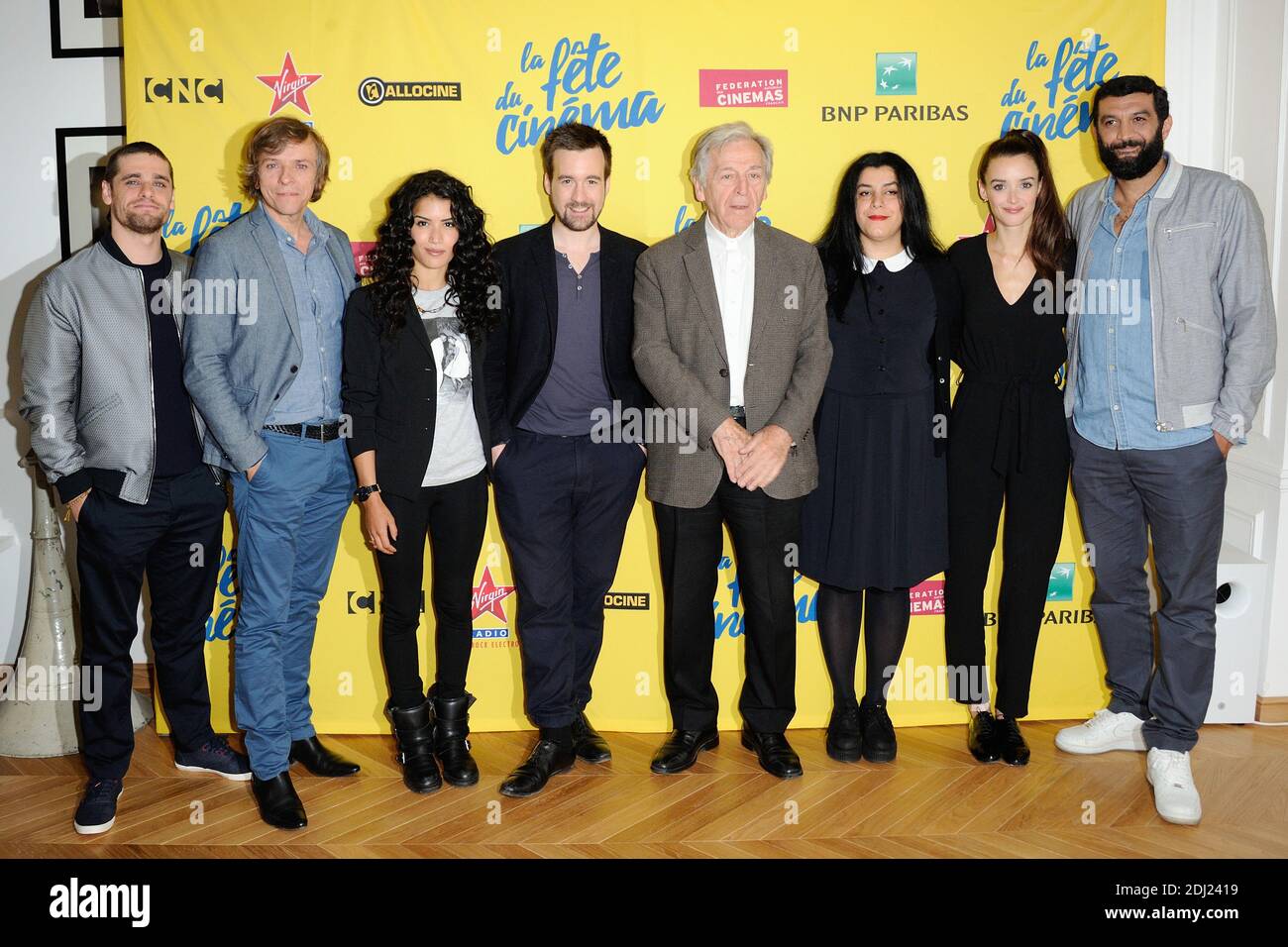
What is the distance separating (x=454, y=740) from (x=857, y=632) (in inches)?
56.8

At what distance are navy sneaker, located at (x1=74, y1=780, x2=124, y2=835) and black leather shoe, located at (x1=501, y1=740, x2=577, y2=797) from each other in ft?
4.01

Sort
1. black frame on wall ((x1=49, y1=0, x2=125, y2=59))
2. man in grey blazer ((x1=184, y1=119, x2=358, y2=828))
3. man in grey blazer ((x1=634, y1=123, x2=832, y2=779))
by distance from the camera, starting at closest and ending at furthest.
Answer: man in grey blazer ((x1=184, y1=119, x2=358, y2=828)) → man in grey blazer ((x1=634, y1=123, x2=832, y2=779)) → black frame on wall ((x1=49, y1=0, x2=125, y2=59))

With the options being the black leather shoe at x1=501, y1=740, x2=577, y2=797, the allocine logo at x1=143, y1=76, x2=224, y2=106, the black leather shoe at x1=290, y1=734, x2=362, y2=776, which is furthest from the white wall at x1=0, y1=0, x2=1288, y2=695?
the black leather shoe at x1=501, y1=740, x2=577, y2=797

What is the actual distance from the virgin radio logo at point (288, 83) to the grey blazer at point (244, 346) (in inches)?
29.2

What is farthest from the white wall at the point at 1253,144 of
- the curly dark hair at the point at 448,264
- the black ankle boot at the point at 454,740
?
the black ankle boot at the point at 454,740

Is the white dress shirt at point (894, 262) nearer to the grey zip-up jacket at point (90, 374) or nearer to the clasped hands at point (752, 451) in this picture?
the clasped hands at point (752, 451)

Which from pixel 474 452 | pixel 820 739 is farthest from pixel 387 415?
pixel 820 739

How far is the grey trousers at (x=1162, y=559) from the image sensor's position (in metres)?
3.49

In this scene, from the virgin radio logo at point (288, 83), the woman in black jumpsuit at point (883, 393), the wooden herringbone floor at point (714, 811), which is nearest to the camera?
the wooden herringbone floor at point (714, 811)

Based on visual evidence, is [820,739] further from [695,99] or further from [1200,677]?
[695,99]

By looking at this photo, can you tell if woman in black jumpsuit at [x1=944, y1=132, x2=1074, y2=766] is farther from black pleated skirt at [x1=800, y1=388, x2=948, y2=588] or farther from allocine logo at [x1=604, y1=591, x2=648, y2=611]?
allocine logo at [x1=604, y1=591, x2=648, y2=611]

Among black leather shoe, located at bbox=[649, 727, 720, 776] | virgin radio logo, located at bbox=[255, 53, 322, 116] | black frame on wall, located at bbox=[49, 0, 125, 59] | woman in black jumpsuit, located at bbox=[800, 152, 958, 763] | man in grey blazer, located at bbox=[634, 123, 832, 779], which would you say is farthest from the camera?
black frame on wall, located at bbox=[49, 0, 125, 59]

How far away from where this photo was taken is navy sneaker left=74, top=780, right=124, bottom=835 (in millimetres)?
3334

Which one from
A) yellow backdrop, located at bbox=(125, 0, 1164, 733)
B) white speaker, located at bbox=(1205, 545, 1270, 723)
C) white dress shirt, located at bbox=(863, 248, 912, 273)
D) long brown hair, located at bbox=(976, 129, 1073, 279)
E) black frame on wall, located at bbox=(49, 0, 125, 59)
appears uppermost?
black frame on wall, located at bbox=(49, 0, 125, 59)
